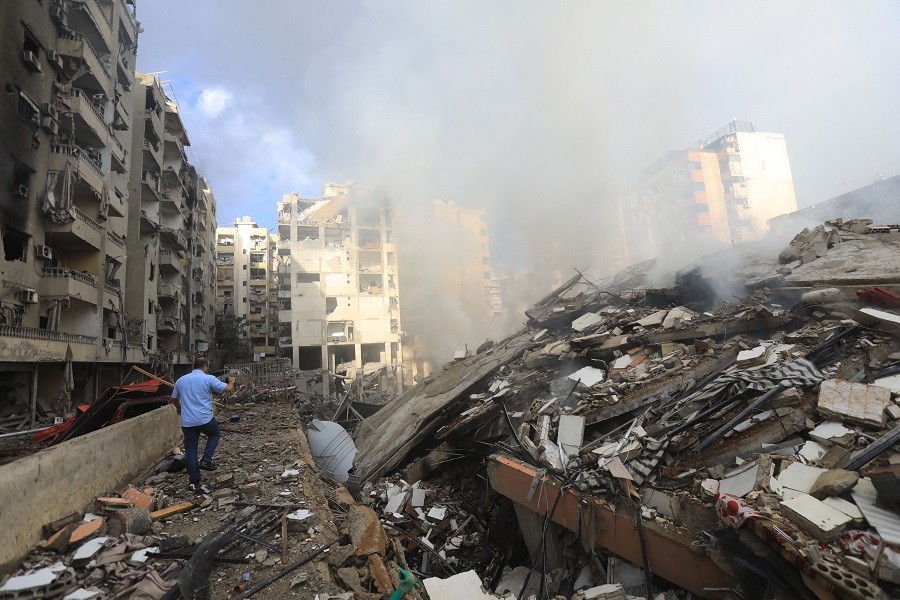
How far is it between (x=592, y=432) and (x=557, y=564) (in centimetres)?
167

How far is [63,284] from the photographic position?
13484mm

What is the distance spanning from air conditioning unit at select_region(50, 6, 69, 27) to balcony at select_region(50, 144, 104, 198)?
3.90 metres

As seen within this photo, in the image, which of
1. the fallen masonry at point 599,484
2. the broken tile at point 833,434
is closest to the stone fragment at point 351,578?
the fallen masonry at point 599,484

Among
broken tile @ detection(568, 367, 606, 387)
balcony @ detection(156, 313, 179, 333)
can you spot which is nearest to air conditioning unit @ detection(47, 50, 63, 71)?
balcony @ detection(156, 313, 179, 333)

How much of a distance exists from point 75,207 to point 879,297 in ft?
66.8

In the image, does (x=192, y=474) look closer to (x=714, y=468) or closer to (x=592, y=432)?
(x=592, y=432)

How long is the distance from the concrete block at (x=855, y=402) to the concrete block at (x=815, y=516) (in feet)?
4.20

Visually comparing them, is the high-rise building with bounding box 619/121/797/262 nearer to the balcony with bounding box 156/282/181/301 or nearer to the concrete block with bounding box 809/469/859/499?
the balcony with bounding box 156/282/181/301

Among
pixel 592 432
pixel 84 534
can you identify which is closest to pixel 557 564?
pixel 592 432

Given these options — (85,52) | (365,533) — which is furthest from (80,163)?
(365,533)

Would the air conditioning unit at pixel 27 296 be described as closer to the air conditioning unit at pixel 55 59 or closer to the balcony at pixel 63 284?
the balcony at pixel 63 284

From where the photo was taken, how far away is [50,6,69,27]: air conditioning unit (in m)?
13.8

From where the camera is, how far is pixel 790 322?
6.77 meters

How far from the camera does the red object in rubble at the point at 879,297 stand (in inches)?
240
